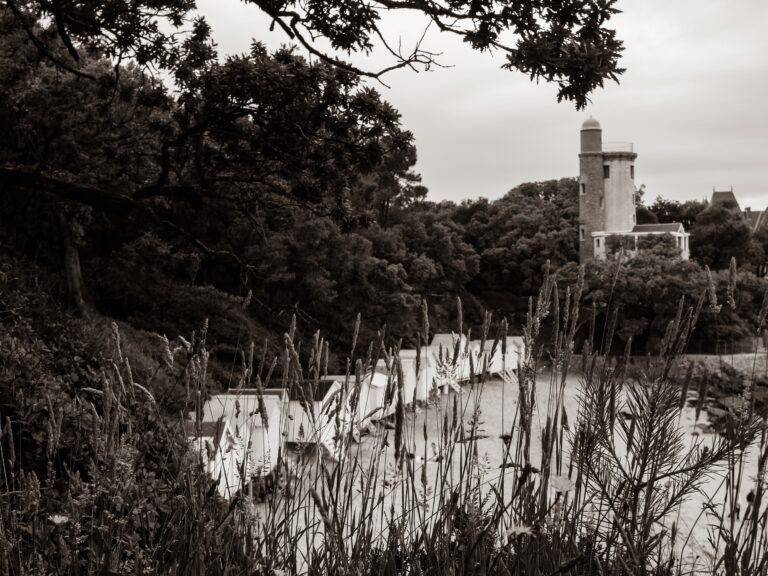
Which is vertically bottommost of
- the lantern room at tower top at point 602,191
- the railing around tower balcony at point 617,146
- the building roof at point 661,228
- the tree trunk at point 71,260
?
the tree trunk at point 71,260

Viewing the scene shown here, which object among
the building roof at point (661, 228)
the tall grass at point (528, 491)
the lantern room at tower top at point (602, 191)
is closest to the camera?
the tall grass at point (528, 491)

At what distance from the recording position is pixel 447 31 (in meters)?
4.64

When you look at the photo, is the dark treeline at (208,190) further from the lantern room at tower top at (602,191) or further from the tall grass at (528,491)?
the lantern room at tower top at (602,191)

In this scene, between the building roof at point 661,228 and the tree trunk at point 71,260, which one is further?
the building roof at point 661,228

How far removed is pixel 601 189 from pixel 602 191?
10cm

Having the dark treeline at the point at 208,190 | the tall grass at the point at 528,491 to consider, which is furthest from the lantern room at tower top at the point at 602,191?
the tall grass at the point at 528,491

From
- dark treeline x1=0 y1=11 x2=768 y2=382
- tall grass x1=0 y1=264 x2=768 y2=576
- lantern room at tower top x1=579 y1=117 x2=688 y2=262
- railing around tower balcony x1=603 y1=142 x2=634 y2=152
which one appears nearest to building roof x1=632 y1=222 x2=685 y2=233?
lantern room at tower top x1=579 y1=117 x2=688 y2=262

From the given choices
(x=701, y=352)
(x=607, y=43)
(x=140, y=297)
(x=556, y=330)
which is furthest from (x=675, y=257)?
(x=556, y=330)

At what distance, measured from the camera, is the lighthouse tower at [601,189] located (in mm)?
38250

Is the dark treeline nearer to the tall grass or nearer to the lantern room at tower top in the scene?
the tall grass

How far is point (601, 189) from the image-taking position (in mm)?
39375

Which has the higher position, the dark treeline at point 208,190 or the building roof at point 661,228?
the building roof at point 661,228

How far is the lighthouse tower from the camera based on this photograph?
125 ft

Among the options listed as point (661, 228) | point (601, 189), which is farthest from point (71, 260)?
point (601, 189)
